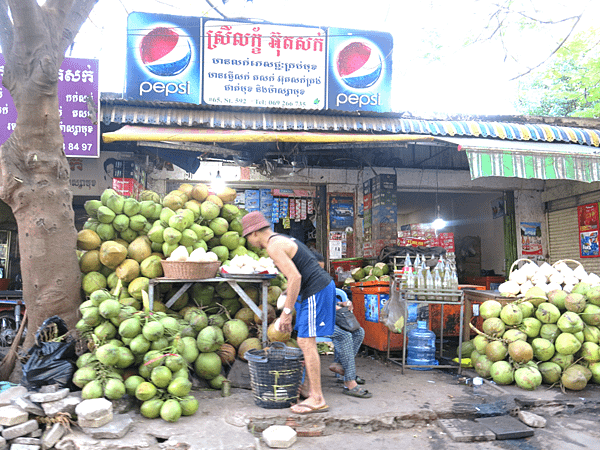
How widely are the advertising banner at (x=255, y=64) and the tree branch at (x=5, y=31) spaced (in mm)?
2618

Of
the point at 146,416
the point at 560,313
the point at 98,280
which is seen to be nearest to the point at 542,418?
the point at 560,313

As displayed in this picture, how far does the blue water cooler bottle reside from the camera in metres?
6.05

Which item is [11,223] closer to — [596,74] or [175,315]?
[175,315]

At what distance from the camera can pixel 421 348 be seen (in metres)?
6.07

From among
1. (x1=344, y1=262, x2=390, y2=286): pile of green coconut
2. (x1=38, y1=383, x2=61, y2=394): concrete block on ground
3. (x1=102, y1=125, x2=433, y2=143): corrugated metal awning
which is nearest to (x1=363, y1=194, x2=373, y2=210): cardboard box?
(x1=344, y1=262, x2=390, y2=286): pile of green coconut

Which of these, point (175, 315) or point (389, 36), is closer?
point (175, 315)

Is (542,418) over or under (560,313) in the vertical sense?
under

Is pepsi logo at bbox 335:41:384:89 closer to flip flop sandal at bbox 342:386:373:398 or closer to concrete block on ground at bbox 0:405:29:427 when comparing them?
flip flop sandal at bbox 342:386:373:398

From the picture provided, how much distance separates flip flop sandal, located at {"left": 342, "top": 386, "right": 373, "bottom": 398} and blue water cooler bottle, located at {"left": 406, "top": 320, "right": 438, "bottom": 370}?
153cm

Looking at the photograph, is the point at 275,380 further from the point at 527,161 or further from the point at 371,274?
the point at 527,161

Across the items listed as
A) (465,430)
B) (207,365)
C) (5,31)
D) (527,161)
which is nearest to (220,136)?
(5,31)

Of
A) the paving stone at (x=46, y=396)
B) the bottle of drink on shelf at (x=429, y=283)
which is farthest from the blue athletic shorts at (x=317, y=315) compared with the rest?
the paving stone at (x=46, y=396)

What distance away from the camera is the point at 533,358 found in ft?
17.4

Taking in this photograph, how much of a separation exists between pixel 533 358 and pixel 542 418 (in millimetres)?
1205
